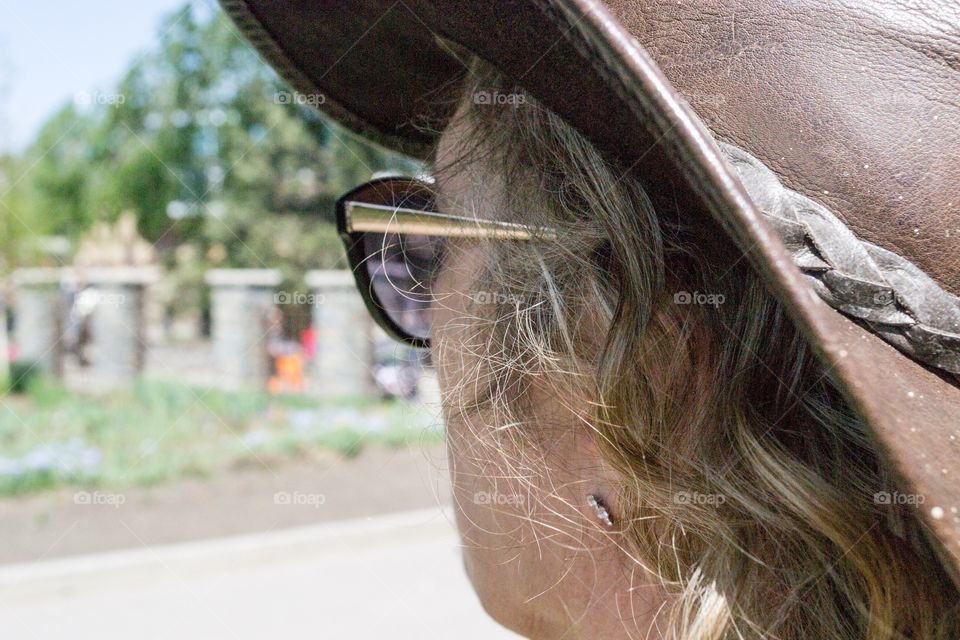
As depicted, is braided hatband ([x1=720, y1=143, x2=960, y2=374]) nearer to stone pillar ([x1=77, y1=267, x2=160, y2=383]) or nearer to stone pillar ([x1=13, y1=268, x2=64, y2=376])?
stone pillar ([x1=77, y1=267, x2=160, y2=383])

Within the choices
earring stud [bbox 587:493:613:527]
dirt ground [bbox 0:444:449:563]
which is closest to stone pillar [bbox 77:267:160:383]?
dirt ground [bbox 0:444:449:563]

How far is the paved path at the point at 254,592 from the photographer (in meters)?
4.80

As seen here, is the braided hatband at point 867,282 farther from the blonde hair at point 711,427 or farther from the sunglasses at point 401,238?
the sunglasses at point 401,238

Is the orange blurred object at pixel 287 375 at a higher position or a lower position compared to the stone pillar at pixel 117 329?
lower

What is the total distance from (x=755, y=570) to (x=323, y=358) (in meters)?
9.98

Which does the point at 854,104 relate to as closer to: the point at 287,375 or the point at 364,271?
the point at 364,271

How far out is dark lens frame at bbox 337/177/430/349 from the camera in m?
1.57

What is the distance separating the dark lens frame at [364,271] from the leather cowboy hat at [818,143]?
0.76 metres

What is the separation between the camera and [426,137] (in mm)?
1604

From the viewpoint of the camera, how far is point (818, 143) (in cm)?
74

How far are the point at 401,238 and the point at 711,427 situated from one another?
2.06 ft

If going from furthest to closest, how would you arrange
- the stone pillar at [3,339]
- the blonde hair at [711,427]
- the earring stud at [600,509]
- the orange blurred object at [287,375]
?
the stone pillar at [3,339]
the orange blurred object at [287,375]
the earring stud at [600,509]
the blonde hair at [711,427]

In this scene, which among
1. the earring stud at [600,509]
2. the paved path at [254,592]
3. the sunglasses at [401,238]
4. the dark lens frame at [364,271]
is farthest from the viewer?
the paved path at [254,592]

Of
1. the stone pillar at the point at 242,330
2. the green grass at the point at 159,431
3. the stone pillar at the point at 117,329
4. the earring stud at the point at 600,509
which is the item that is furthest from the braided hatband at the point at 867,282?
the stone pillar at the point at 117,329
